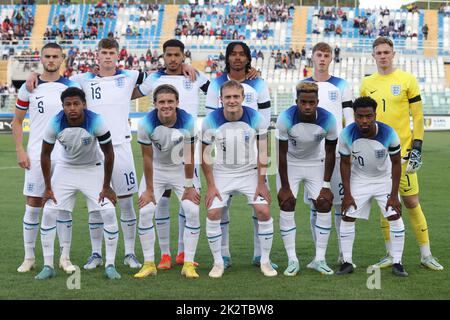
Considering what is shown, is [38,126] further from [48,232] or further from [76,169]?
[48,232]

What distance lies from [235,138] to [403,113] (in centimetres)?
179

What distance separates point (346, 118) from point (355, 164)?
654 millimetres

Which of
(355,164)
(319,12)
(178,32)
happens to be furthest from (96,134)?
(319,12)

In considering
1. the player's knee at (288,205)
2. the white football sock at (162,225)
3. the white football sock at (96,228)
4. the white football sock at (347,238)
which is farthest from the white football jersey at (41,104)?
the white football sock at (347,238)

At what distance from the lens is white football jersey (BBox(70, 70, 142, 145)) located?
831cm

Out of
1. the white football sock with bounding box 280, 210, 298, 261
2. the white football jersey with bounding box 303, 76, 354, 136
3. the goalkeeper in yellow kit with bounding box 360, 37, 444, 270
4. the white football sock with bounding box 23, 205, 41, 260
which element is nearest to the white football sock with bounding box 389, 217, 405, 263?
the goalkeeper in yellow kit with bounding box 360, 37, 444, 270

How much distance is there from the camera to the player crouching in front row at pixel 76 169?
7578 millimetres

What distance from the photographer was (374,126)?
7.62 meters

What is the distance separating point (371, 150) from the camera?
7.69m

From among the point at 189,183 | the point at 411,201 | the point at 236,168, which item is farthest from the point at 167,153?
the point at 411,201

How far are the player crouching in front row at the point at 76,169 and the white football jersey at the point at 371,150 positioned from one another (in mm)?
2284

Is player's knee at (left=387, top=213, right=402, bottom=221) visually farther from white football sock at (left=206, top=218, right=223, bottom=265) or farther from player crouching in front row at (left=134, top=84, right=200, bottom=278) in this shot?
player crouching in front row at (left=134, top=84, right=200, bottom=278)

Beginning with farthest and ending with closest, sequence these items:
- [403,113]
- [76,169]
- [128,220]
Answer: [128,220] → [403,113] → [76,169]
